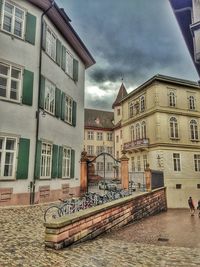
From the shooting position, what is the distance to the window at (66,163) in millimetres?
15789

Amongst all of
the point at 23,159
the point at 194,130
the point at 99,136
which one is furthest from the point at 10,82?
the point at 99,136

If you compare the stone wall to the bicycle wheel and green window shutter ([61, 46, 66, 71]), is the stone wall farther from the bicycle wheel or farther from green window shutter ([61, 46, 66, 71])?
green window shutter ([61, 46, 66, 71])

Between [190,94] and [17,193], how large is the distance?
27.6m

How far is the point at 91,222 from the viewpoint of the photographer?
6.95 metres

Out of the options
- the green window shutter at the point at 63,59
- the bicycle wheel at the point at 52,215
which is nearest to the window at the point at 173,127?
the green window shutter at the point at 63,59

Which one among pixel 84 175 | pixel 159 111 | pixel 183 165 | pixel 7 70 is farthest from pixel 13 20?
pixel 183 165

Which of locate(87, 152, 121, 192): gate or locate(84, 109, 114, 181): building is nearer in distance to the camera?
locate(87, 152, 121, 192): gate

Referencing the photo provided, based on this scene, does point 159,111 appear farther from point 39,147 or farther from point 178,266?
point 178,266

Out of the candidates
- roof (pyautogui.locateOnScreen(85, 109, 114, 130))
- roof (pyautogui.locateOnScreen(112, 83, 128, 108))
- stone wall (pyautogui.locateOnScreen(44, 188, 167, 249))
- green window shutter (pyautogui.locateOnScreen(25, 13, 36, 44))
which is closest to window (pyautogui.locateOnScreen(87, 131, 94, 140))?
roof (pyautogui.locateOnScreen(85, 109, 114, 130))

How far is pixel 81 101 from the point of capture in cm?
1931

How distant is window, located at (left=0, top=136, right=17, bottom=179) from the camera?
11219 mm

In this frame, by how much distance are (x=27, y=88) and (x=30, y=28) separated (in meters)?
3.40

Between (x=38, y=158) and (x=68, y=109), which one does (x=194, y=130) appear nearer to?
(x=68, y=109)

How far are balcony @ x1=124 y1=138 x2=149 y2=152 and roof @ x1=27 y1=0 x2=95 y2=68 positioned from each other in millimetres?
14325
